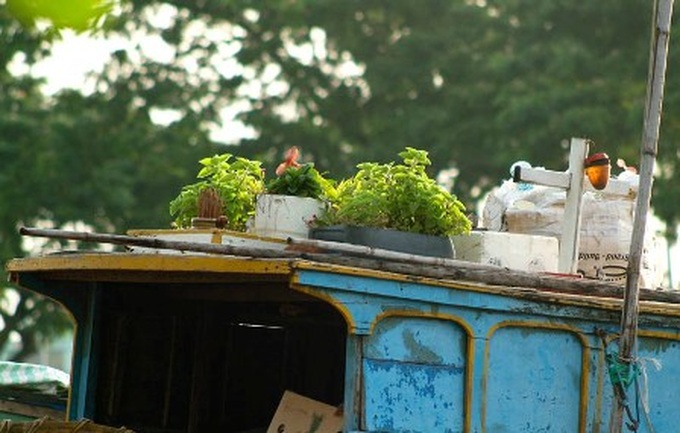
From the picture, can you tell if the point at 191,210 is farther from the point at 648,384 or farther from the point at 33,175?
the point at 33,175

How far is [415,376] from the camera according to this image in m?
5.89

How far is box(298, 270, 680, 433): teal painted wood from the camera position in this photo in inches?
228

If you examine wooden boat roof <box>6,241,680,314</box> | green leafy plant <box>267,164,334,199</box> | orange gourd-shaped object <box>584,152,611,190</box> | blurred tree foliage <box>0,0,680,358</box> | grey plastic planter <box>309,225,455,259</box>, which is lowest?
wooden boat roof <box>6,241,680,314</box>

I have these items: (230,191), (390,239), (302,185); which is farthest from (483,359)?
(230,191)

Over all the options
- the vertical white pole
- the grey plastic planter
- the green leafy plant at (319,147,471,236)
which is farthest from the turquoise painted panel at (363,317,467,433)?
the vertical white pole

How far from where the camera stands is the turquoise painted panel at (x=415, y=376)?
5797mm

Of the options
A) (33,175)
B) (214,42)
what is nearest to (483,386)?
(33,175)

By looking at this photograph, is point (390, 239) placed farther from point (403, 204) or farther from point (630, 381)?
point (630, 381)

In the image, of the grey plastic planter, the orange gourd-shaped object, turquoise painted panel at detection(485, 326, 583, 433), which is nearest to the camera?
turquoise painted panel at detection(485, 326, 583, 433)

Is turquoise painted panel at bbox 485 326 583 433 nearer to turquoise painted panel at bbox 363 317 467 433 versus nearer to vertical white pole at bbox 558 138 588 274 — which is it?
turquoise painted panel at bbox 363 317 467 433

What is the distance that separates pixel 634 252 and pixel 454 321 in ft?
2.65

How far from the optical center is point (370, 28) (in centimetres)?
2425

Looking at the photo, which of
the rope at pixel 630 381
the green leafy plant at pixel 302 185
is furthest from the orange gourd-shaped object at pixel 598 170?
the green leafy plant at pixel 302 185

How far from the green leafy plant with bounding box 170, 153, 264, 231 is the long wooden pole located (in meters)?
1.64
